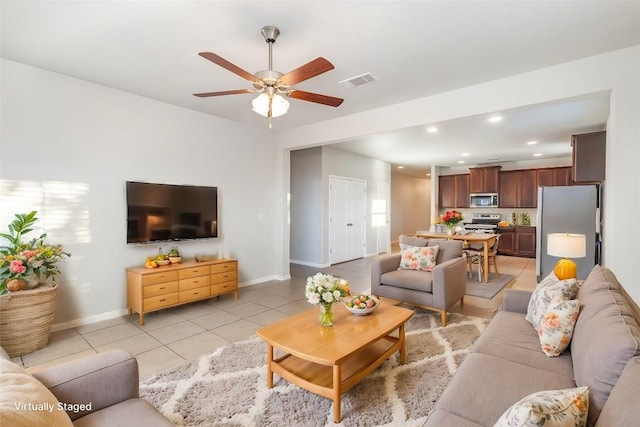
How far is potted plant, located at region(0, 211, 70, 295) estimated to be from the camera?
9.24 feet

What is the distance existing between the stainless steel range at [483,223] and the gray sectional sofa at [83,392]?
8.79 metres

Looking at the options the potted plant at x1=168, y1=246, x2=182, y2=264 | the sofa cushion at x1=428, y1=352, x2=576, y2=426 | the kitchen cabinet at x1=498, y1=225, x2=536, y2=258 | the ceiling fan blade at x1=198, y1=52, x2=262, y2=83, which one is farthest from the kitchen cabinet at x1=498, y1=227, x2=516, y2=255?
the ceiling fan blade at x1=198, y1=52, x2=262, y2=83

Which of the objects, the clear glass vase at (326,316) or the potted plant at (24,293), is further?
the potted plant at (24,293)

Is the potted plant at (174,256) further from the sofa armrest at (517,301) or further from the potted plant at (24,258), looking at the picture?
the sofa armrest at (517,301)

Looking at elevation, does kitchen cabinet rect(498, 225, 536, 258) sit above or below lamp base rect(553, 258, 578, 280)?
below

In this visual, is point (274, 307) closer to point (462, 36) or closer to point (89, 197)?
point (89, 197)

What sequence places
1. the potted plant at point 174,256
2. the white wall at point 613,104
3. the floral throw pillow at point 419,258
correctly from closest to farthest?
the white wall at point 613,104 → the floral throw pillow at point 419,258 → the potted plant at point 174,256

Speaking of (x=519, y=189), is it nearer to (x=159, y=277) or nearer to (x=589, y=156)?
(x=589, y=156)

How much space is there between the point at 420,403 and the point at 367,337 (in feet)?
1.75

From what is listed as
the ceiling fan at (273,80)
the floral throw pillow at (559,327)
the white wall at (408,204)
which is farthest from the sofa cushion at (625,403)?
the white wall at (408,204)

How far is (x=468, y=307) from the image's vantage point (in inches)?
161

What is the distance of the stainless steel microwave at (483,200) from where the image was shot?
28.8ft

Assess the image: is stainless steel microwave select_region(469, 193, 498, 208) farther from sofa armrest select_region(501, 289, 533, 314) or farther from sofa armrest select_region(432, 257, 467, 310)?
sofa armrest select_region(501, 289, 533, 314)

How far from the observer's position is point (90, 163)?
3562 mm
